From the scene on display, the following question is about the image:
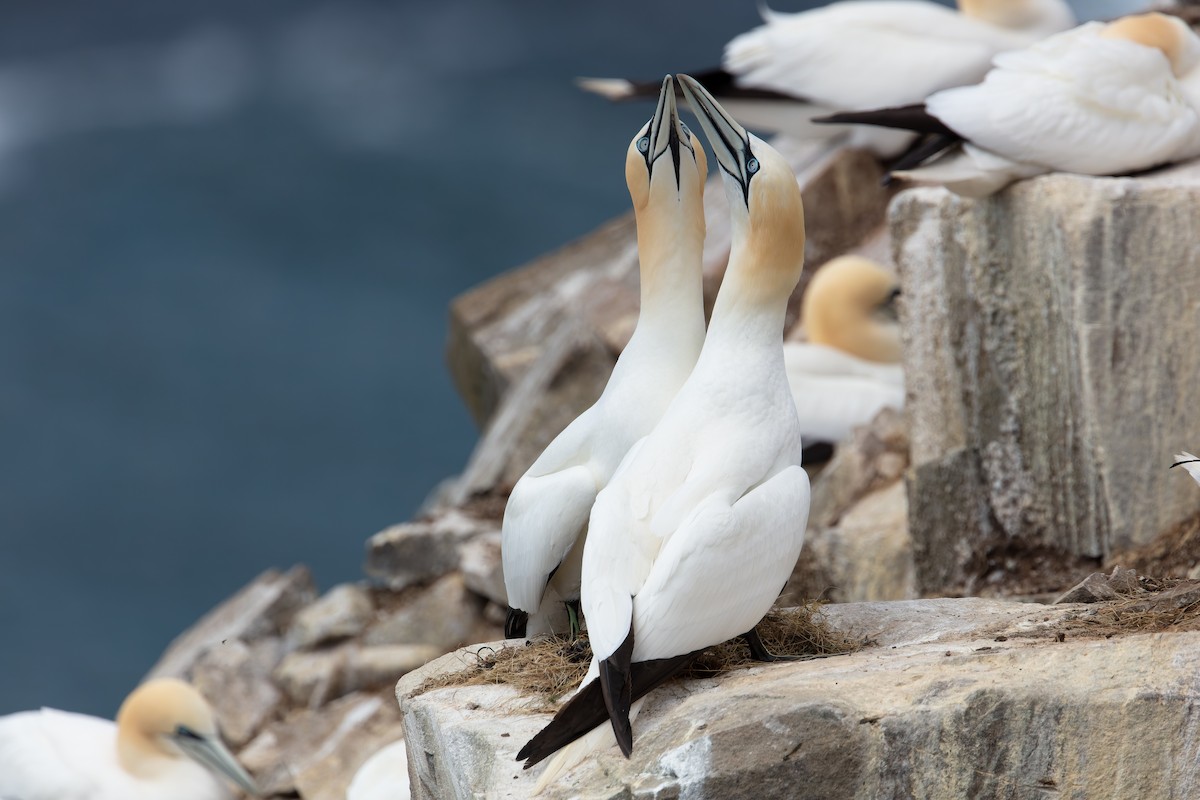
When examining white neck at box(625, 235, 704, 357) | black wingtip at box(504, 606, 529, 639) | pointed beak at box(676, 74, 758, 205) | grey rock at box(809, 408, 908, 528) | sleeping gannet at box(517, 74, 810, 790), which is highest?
pointed beak at box(676, 74, 758, 205)

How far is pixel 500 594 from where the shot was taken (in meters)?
7.46

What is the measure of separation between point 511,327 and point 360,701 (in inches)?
126

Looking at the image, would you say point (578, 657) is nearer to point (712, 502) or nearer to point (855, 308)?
point (712, 502)

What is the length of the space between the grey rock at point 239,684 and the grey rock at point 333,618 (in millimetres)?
209

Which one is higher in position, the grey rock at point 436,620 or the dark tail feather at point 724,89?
the dark tail feather at point 724,89

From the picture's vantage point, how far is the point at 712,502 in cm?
298

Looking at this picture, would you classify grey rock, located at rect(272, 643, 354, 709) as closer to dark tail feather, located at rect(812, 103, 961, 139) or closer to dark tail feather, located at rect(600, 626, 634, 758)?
dark tail feather, located at rect(812, 103, 961, 139)

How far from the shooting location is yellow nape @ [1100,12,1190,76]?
18.0 ft

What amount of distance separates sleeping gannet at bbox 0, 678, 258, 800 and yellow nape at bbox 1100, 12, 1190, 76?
500 cm

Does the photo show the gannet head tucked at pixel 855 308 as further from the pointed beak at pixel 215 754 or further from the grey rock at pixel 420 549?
the pointed beak at pixel 215 754

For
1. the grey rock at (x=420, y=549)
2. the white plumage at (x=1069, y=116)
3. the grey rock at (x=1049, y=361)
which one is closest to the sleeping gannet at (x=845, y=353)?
the grey rock at (x=1049, y=361)

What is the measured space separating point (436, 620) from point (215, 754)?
1343mm

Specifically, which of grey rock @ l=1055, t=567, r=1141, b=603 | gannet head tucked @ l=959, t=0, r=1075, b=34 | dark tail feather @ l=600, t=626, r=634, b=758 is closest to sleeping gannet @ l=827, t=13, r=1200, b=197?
grey rock @ l=1055, t=567, r=1141, b=603

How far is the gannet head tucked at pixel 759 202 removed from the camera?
3189mm
